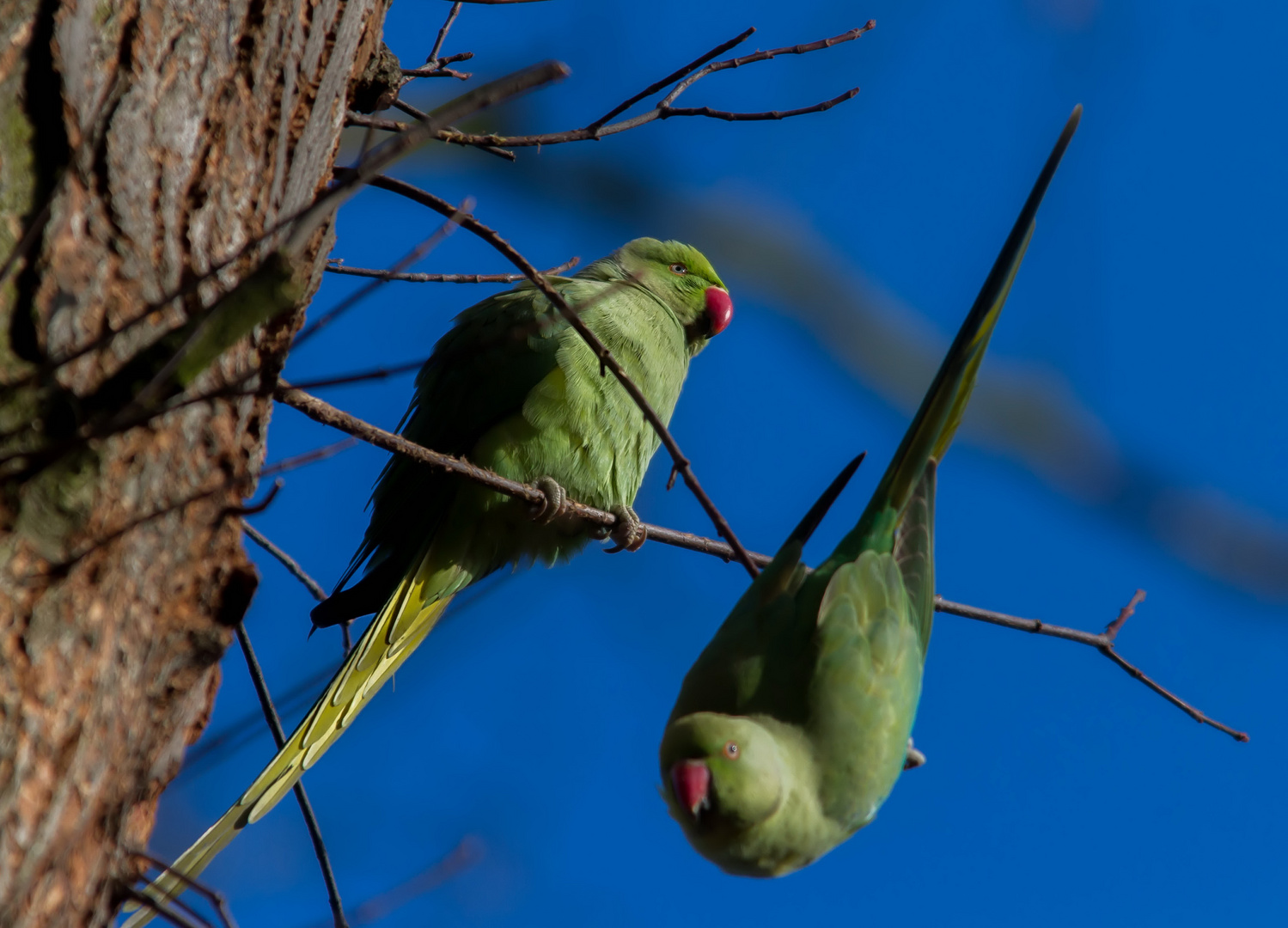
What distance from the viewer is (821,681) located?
7.81ft

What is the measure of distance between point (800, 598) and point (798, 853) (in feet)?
1.89

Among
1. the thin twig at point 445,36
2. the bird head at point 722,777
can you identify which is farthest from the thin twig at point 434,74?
the bird head at point 722,777

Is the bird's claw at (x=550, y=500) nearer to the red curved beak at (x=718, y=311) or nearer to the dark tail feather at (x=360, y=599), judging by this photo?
the dark tail feather at (x=360, y=599)

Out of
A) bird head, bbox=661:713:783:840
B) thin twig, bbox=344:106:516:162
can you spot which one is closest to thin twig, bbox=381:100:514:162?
thin twig, bbox=344:106:516:162

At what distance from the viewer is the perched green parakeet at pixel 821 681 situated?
220cm

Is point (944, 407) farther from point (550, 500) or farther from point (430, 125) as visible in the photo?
point (430, 125)

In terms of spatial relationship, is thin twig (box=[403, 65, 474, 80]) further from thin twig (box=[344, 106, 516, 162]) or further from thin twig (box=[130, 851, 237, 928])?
thin twig (box=[130, 851, 237, 928])

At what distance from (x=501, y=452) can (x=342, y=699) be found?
3.33 ft

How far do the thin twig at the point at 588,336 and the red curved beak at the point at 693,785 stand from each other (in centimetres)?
44

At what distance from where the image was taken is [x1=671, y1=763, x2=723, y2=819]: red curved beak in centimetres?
216

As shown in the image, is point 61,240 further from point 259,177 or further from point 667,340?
point 667,340

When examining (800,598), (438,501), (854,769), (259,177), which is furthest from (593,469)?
(259,177)

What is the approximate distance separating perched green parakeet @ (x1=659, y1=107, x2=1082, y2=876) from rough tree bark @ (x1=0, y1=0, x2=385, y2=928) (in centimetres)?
112

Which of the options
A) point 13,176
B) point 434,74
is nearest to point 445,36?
point 434,74
